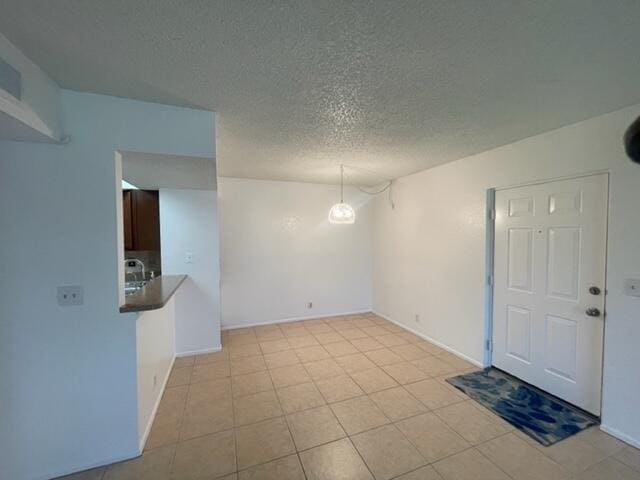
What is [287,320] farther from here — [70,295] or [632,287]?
[632,287]

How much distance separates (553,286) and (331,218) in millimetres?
2336

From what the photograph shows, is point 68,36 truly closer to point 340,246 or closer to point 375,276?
point 340,246

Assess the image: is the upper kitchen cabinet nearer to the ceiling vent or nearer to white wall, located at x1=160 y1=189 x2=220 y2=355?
the ceiling vent

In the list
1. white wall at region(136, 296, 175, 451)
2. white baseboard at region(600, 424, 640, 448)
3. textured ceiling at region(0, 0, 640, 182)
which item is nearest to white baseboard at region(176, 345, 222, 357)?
white wall at region(136, 296, 175, 451)

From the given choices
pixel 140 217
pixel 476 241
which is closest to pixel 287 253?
pixel 140 217

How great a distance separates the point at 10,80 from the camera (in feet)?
4.17

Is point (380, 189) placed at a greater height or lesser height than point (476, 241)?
greater

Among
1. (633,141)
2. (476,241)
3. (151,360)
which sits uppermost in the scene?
(633,141)

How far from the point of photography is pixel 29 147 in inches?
63.9

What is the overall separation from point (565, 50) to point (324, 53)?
121 cm

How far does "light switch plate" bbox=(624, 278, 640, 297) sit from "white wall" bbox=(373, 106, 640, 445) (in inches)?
1.2

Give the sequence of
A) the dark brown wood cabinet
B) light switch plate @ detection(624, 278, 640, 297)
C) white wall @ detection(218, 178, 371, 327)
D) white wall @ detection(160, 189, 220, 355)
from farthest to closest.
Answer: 1. white wall @ detection(218, 178, 371, 327)
2. the dark brown wood cabinet
3. white wall @ detection(160, 189, 220, 355)
4. light switch plate @ detection(624, 278, 640, 297)

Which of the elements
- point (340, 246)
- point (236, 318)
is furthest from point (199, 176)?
point (340, 246)

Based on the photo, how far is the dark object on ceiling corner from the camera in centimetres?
172
